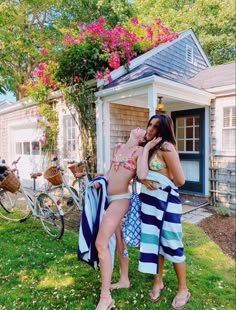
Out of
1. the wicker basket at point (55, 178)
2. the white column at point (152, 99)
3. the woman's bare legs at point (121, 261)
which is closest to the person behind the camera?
the woman's bare legs at point (121, 261)

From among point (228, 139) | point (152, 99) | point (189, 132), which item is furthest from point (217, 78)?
point (152, 99)

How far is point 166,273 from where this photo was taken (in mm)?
2887

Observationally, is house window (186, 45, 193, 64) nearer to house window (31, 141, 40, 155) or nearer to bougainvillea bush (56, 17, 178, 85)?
bougainvillea bush (56, 17, 178, 85)

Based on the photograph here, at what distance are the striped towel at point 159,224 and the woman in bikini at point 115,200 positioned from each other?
18cm

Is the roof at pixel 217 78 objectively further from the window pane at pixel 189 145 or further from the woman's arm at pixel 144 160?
the woman's arm at pixel 144 160

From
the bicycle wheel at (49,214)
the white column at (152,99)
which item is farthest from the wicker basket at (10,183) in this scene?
the white column at (152,99)

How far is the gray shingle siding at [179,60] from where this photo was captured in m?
7.16

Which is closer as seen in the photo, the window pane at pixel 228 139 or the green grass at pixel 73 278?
the green grass at pixel 73 278

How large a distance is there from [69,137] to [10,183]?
9.80 ft

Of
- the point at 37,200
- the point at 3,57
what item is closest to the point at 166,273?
the point at 37,200

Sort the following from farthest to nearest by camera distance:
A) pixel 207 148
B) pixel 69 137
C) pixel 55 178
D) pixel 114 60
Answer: pixel 69 137 < pixel 207 148 < pixel 114 60 < pixel 55 178

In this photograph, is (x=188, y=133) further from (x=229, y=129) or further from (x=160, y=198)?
(x=160, y=198)

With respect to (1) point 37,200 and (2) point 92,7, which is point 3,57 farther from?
(2) point 92,7

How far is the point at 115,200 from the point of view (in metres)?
2.21
